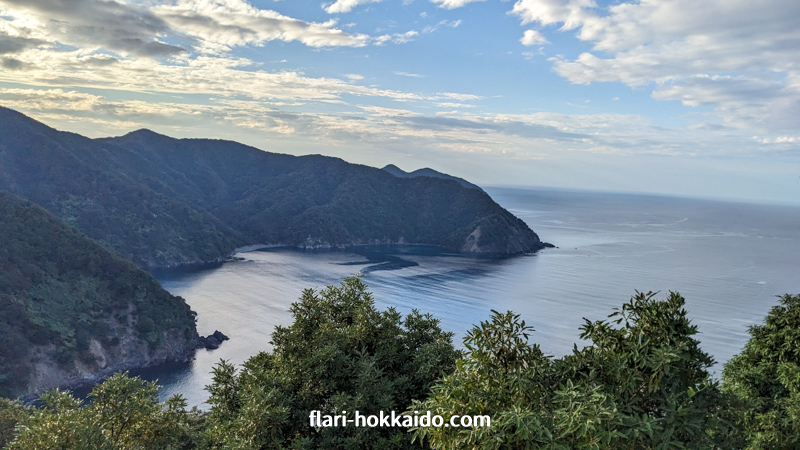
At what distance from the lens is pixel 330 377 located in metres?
15.1

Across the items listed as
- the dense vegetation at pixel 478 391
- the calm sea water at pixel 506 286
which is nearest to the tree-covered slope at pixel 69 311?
the calm sea water at pixel 506 286

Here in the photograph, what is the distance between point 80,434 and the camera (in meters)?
12.6

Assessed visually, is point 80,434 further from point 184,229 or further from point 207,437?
point 184,229

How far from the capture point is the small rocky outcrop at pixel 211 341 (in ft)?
269

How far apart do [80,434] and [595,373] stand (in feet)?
47.1

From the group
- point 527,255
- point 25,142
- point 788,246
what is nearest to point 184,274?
point 25,142

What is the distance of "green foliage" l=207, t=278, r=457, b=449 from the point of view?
13.1 meters

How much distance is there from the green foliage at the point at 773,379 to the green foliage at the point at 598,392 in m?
12.3

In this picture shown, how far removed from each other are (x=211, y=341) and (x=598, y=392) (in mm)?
86895

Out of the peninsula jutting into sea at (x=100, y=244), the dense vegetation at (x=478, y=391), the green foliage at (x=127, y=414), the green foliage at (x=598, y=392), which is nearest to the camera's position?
the green foliage at (x=598, y=392)

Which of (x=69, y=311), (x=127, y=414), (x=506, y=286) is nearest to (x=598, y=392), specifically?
(x=127, y=414)

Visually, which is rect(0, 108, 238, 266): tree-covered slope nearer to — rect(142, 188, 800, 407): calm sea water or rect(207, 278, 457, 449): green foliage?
rect(142, 188, 800, 407): calm sea water

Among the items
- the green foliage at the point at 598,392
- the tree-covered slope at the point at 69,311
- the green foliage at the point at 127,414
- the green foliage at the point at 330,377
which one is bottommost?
the tree-covered slope at the point at 69,311

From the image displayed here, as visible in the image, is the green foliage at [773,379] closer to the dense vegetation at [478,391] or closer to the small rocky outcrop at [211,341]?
the dense vegetation at [478,391]
